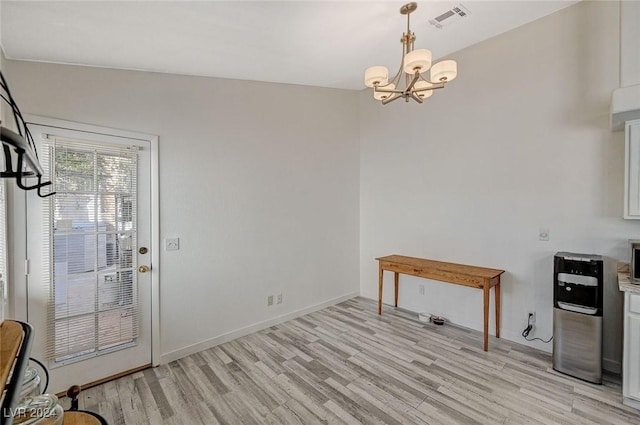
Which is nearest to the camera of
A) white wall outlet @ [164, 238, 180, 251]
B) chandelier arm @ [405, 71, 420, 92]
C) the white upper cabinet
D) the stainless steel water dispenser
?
chandelier arm @ [405, 71, 420, 92]

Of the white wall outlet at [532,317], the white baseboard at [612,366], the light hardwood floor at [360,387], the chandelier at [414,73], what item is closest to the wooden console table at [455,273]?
the white wall outlet at [532,317]

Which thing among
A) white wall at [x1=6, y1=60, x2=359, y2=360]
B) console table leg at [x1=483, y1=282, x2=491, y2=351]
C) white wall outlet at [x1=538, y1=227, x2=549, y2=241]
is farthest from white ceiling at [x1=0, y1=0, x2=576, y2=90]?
console table leg at [x1=483, y1=282, x2=491, y2=351]

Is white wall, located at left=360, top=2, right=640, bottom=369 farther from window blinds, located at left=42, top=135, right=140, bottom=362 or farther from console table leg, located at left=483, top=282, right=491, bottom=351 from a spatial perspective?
window blinds, located at left=42, top=135, right=140, bottom=362

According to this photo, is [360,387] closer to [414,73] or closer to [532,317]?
[532,317]

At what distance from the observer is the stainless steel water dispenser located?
2520mm

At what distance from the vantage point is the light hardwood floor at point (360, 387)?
221 cm

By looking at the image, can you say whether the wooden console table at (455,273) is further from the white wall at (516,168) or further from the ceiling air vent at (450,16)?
the ceiling air vent at (450,16)

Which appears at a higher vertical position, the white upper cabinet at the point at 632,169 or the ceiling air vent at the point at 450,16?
the ceiling air vent at the point at 450,16

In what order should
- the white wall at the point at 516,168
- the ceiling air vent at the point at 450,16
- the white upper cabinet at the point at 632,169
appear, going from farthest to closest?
the white wall at the point at 516,168
the ceiling air vent at the point at 450,16
the white upper cabinet at the point at 632,169

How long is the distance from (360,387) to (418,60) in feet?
8.51

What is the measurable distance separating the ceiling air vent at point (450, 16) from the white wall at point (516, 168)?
904 mm

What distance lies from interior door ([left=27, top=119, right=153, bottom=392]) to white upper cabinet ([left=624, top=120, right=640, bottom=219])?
413cm

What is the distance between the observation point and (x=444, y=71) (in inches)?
85.0

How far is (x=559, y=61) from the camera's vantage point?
295 cm
